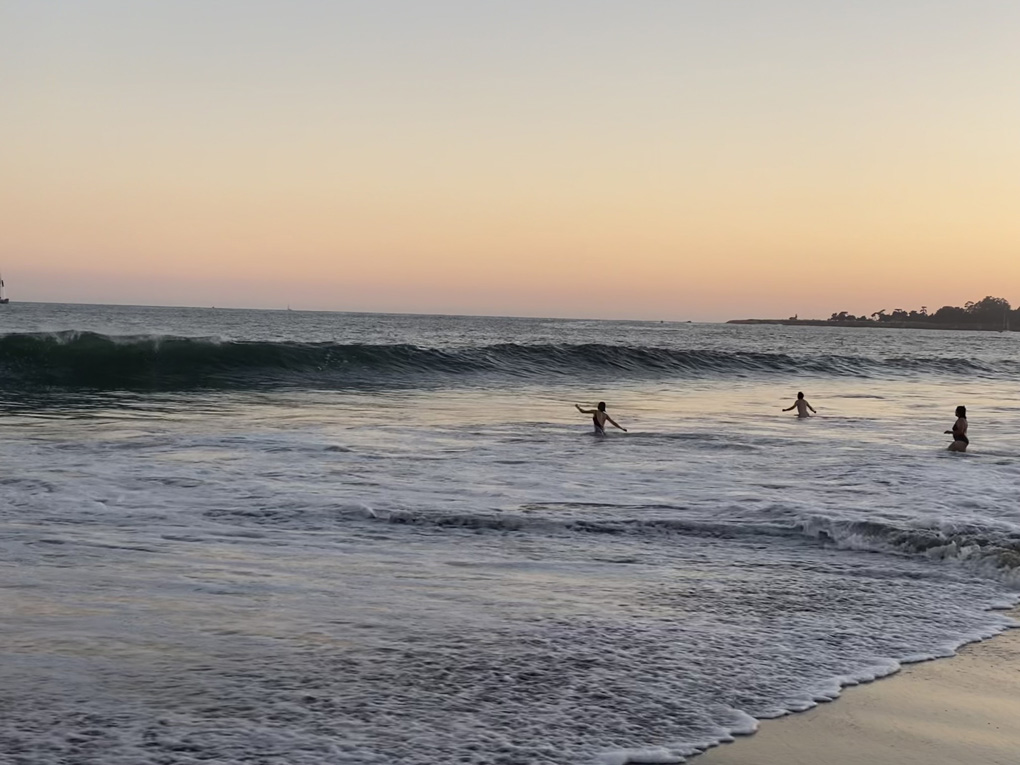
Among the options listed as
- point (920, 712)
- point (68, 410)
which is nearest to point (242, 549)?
point (920, 712)

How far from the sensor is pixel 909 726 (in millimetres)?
4785

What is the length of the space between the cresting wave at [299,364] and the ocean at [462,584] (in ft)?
44.7

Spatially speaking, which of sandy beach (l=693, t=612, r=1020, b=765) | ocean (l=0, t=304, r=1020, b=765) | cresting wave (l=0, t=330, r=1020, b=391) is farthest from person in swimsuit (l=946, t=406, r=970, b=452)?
Answer: cresting wave (l=0, t=330, r=1020, b=391)

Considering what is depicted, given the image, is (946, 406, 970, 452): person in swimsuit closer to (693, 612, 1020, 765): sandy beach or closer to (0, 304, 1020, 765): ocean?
(0, 304, 1020, 765): ocean

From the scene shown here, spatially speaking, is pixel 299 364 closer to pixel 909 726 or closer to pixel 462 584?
pixel 462 584

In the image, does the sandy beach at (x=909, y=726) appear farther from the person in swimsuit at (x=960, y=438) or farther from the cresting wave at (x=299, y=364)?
the cresting wave at (x=299, y=364)

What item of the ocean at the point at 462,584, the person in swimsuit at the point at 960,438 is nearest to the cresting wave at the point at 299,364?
the ocean at the point at 462,584

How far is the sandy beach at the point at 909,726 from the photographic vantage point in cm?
441

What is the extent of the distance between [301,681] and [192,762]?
3.31 ft

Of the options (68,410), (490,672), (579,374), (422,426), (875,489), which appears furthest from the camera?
(579,374)

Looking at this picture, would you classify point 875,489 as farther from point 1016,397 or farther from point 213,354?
point 213,354

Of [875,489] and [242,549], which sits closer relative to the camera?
[242,549]

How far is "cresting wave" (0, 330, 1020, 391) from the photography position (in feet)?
105

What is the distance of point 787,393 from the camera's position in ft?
109
